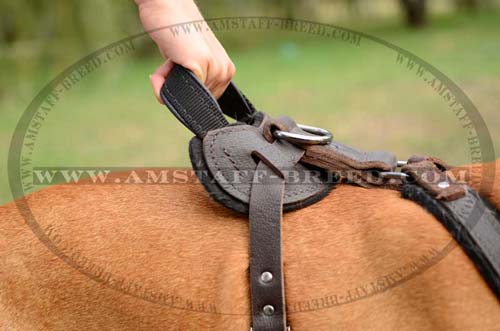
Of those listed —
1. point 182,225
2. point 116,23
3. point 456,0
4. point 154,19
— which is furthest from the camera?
point 456,0

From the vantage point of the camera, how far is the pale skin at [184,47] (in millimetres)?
2092

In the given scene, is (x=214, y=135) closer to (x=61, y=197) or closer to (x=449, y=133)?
(x=61, y=197)

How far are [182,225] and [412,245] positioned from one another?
1.95ft

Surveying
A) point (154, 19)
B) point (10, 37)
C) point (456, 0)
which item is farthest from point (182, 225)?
point (456, 0)

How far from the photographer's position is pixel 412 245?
169 cm

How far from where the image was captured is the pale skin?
82.4 inches

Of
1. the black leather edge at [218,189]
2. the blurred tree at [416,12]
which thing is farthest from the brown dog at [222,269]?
the blurred tree at [416,12]

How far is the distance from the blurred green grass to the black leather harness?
12.1ft

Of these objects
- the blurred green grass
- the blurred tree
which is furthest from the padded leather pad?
the blurred tree

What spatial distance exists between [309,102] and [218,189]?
7.45 m

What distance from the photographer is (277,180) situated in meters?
1.82

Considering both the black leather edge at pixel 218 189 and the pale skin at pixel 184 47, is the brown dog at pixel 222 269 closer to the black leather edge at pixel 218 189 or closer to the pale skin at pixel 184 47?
the black leather edge at pixel 218 189

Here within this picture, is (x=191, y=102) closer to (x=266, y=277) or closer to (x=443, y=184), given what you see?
(x=266, y=277)

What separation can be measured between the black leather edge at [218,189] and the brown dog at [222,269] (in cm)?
2
